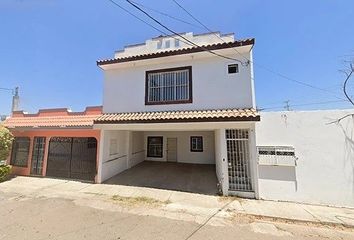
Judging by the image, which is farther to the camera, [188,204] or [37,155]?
[37,155]

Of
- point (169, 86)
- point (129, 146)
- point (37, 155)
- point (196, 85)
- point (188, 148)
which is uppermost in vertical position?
point (169, 86)

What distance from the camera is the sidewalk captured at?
6.28 meters

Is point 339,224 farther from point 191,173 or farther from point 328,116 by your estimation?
point 191,173

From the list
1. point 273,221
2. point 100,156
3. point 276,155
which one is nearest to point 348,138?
point 276,155

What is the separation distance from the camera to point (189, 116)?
885 centimetres

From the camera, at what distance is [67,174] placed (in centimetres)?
1123

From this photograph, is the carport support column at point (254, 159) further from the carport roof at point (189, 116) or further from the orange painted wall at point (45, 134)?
the orange painted wall at point (45, 134)

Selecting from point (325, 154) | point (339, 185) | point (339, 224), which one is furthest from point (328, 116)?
point (339, 224)

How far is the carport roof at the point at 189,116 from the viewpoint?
812 centimetres

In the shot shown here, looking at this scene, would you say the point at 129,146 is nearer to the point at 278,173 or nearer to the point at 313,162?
the point at 278,173

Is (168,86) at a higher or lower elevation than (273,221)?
higher

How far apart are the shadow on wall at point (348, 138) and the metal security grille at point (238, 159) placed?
3777 mm

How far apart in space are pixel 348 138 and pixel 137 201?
9.18 m

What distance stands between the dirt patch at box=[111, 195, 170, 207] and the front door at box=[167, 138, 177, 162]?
25.8ft
